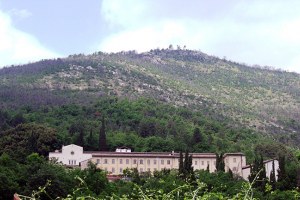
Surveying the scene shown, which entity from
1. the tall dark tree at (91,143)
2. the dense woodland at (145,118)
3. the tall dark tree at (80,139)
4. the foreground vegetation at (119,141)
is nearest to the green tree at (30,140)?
the foreground vegetation at (119,141)

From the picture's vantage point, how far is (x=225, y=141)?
8288cm

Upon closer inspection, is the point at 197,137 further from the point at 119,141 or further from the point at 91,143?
the point at 91,143

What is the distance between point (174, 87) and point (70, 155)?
79193 millimetres

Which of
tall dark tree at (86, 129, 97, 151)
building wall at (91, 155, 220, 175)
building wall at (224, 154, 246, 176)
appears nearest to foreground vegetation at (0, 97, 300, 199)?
tall dark tree at (86, 129, 97, 151)

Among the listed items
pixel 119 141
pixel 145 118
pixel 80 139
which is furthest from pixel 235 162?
pixel 145 118

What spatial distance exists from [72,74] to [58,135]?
75.4m

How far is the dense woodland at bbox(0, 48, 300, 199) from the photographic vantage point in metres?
41.5

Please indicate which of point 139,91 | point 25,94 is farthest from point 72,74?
point 25,94

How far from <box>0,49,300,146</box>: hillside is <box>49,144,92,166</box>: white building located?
107ft

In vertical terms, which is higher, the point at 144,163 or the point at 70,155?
the point at 70,155

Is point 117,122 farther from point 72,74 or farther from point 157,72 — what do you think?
point 157,72

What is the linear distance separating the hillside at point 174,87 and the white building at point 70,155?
3250cm

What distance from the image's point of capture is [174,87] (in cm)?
14300

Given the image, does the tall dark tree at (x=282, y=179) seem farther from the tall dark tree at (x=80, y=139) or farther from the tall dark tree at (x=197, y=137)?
the tall dark tree at (x=80, y=139)
